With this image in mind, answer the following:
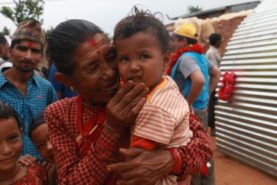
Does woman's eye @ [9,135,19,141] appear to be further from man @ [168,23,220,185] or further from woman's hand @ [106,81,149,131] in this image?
man @ [168,23,220,185]

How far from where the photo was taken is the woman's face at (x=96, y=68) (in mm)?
1479

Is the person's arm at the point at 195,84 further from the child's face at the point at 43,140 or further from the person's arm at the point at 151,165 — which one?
the person's arm at the point at 151,165

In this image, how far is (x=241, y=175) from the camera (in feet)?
18.6

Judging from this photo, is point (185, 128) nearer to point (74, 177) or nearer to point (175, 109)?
point (175, 109)

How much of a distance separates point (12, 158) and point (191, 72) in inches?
106

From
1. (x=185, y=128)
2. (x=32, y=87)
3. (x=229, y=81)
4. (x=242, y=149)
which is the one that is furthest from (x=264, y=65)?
(x=185, y=128)

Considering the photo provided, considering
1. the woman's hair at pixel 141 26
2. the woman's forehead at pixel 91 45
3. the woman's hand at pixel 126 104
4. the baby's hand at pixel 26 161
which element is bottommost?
the baby's hand at pixel 26 161

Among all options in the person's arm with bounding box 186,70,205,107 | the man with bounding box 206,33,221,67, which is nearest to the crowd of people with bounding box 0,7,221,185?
the person's arm with bounding box 186,70,205,107

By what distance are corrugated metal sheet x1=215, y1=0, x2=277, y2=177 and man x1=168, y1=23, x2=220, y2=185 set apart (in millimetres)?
1231

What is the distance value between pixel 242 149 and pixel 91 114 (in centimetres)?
489

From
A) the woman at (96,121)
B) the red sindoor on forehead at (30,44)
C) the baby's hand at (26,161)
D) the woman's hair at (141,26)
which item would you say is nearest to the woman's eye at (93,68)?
the woman at (96,121)

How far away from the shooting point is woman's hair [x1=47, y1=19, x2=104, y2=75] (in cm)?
151

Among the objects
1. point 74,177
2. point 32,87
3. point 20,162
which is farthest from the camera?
point 32,87

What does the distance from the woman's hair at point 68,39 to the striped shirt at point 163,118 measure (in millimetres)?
363
